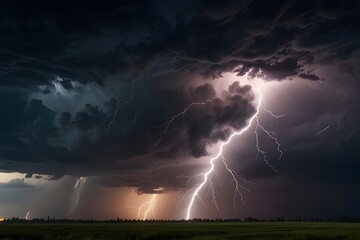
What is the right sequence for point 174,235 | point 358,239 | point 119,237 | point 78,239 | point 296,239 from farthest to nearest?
point 174,235 → point 119,237 → point 78,239 → point 296,239 → point 358,239

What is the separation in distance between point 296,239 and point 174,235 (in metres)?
11.4

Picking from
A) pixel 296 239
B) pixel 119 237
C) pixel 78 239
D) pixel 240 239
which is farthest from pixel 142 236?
pixel 296 239

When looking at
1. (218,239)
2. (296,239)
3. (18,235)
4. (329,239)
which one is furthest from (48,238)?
(329,239)

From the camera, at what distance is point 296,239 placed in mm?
25422

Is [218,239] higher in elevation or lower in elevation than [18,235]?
lower

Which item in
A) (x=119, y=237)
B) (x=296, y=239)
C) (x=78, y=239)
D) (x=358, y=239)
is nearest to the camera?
(x=358, y=239)

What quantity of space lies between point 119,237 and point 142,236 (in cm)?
221

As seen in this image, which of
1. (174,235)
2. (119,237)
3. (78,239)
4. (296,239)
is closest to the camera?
(296,239)

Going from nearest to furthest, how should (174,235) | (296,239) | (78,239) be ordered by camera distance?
(296,239), (78,239), (174,235)

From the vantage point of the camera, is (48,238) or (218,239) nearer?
(218,239)

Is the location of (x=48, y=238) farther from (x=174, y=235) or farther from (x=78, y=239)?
(x=174, y=235)

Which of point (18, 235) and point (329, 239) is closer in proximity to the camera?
point (329, 239)

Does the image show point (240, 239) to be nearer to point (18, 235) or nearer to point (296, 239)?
point (296, 239)

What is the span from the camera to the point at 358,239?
23312mm
